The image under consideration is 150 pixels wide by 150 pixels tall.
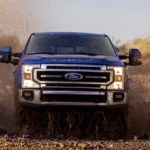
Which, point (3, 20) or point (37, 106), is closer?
point (37, 106)

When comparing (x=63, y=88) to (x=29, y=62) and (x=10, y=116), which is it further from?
(x=10, y=116)

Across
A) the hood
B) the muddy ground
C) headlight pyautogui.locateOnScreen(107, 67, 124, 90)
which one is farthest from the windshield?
headlight pyautogui.locateOnScreen(107, 67, 124, 90)

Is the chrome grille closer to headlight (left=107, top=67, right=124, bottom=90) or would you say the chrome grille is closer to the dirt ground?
headlight (left=107, top=67, right=124, bottom=90)

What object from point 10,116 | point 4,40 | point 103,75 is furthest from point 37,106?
point 4,40

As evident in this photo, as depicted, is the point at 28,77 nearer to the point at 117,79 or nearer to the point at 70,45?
the point at 117,79

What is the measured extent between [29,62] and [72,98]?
868mm

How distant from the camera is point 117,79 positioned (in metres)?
10.2

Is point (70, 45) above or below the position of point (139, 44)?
above

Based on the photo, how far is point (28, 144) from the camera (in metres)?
8.80

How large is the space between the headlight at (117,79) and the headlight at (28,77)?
112 cm

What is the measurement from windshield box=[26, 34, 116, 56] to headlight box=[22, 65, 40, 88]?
941 millimetres

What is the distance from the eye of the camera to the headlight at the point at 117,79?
33.1 ft

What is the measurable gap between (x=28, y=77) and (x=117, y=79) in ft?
4.40

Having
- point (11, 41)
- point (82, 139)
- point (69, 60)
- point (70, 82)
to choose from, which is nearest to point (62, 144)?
point (82, 139)
